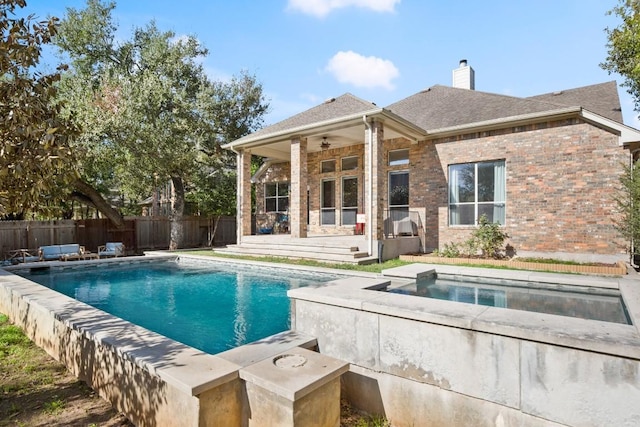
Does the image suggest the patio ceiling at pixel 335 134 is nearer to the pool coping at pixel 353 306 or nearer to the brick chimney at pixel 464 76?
the brick chimney at pixel 464 76

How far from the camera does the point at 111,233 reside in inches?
690

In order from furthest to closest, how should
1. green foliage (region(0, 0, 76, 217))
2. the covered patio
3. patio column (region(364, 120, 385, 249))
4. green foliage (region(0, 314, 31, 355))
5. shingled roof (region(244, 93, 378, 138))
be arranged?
shingled roof (region(244, 93, 378, 138))
the covered patio
patio column (region(364, 120, 385, 249))
green foliage (region(0, 314, 31, 355))
green foliage (region(0, 0, 76, 217))

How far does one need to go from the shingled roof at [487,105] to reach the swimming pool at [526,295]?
6.19m

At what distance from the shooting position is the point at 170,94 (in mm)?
16141

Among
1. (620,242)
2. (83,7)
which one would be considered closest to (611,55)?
(620,242)

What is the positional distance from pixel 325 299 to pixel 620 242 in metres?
9.97

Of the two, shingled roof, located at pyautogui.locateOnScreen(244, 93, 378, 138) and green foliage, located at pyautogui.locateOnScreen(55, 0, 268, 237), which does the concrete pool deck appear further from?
green foliage, located at pyautogui.locateOnScreen(55, 0, 268, 237)

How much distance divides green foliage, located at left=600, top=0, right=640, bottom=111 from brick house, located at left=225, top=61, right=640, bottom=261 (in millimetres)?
964

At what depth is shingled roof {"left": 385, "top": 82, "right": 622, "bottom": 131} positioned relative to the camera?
11133 millimetres

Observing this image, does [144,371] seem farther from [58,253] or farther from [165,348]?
[58,253]

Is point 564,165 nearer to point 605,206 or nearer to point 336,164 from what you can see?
point 605,206

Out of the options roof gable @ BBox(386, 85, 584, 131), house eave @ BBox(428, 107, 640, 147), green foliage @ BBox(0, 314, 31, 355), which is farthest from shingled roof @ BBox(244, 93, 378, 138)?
green foliage @ BBox(0, 314, 31, 355)

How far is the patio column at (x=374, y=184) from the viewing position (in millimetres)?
10992

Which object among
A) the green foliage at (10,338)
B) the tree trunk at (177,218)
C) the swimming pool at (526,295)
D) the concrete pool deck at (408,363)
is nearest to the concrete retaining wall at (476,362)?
the concrete pool deck at (408,363)
